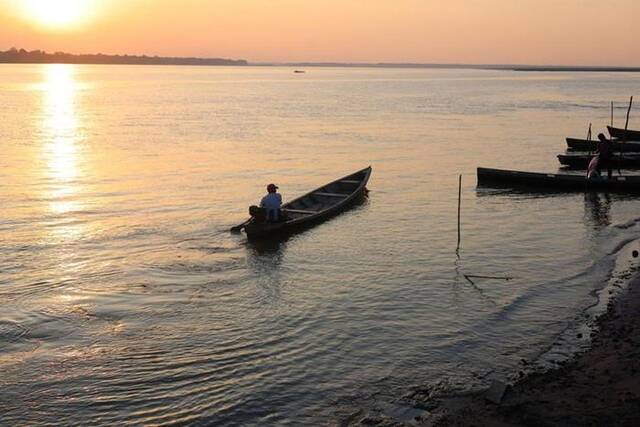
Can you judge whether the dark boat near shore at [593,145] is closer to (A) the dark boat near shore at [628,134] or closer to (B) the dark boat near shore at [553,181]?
(A) the dark boat near shore at [628,134]

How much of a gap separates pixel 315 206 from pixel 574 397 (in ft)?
52.4

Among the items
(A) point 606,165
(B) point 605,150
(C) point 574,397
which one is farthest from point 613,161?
(C) point 574,397

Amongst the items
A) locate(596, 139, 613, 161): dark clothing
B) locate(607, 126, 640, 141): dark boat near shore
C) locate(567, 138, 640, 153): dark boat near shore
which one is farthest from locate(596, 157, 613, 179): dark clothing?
locate(607, 126, 640, 141): dark boat near shore

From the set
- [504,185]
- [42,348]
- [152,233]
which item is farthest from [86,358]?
[504,185]

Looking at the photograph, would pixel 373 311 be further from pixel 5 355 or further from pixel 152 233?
pixel 152 233

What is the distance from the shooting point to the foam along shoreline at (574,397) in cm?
943

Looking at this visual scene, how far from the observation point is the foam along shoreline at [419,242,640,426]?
9430 millimetres

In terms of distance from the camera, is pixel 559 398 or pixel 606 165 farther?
pixel 606 165

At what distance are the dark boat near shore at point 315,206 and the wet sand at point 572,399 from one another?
36.1 feet

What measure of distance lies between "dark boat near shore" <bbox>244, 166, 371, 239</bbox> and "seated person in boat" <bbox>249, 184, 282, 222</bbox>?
0.56 ft

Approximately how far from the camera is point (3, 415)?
416 inches

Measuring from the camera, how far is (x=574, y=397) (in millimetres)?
10109

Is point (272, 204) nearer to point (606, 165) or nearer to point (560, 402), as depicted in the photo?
point (560, 402)

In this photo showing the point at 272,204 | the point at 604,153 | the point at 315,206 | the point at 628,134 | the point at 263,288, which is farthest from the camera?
the point at 628,134
